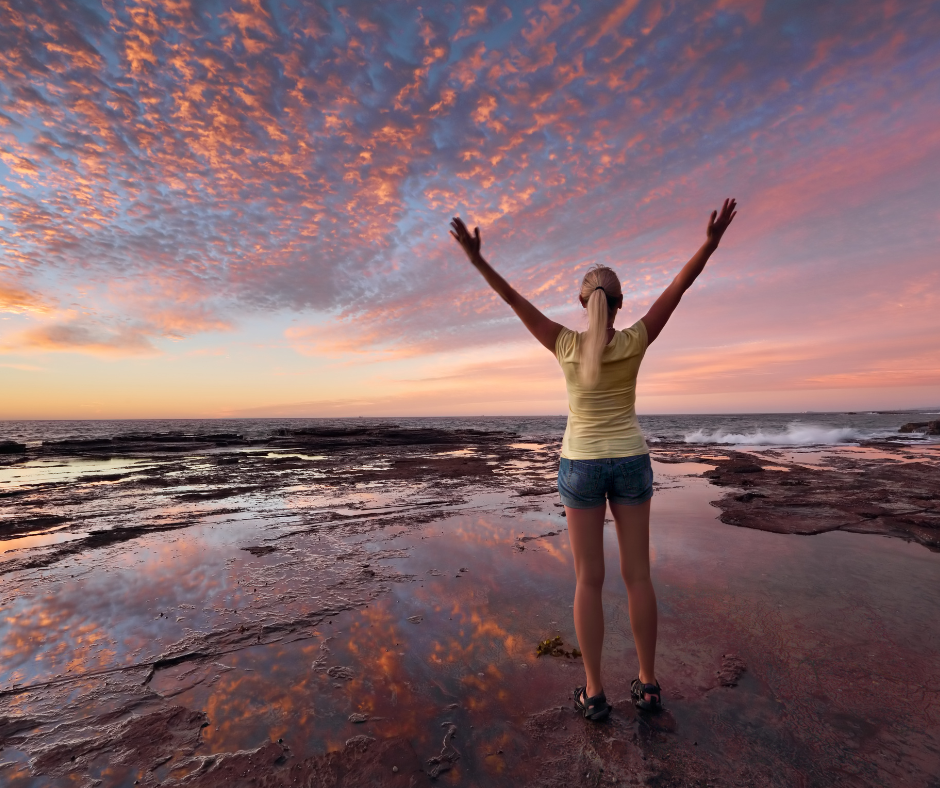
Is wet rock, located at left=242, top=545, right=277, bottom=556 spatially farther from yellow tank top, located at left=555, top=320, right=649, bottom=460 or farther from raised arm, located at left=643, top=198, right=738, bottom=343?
raised arm, located at left=643, top=198, right=738, bottom=343

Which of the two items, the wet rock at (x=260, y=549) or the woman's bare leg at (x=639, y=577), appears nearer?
the woman's bare leg at (x=639, y=577)

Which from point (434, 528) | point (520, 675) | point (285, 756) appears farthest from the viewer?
point (434, 528)

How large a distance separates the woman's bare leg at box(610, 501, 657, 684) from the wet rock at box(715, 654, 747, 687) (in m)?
0.60

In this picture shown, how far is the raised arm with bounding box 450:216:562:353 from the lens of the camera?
2.73 m

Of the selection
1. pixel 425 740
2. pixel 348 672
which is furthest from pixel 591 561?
pixel 348 672

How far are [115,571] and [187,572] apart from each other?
92cm

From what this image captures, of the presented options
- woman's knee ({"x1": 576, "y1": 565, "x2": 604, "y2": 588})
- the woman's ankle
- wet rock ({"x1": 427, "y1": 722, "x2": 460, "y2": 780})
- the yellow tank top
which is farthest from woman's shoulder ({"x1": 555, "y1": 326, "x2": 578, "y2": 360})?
wet rock ({"x1": 427, "y1": 722, "x2": 460, "y2": 780})

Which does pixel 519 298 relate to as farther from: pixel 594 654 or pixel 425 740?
pixel 425 740

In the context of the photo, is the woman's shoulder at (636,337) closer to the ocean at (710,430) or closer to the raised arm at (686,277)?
the raised arm at (686,277)

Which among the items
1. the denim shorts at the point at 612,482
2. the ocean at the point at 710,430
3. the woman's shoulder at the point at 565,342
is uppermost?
the woman's shoulder at the point at 565,342

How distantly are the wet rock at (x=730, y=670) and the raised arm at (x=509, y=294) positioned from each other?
2.46 m

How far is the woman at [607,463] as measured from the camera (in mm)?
2580

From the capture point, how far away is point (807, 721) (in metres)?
2.46

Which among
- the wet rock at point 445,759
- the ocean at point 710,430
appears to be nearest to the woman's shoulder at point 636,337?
the wet rock at point 445,759
